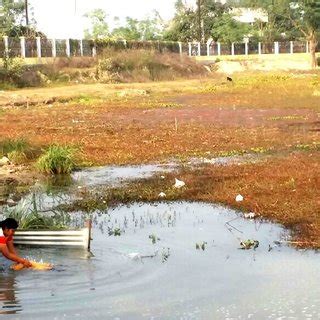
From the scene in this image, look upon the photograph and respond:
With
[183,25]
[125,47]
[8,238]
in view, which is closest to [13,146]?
[8,238]

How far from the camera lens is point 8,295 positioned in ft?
29.8

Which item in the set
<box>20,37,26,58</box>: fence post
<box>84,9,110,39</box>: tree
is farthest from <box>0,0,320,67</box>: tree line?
<box>20,37,26,58</box>: fence post

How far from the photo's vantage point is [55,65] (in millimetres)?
54656

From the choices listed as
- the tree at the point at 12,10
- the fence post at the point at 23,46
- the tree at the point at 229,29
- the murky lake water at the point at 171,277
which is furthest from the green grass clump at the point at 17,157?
the tree at the point at 229,29

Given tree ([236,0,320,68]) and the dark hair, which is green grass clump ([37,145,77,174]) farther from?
tree ([236,0,320,68])

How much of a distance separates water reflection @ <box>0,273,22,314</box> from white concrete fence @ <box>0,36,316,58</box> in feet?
141

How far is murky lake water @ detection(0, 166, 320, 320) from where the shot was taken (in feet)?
27.7

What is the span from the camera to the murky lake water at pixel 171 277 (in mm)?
8438

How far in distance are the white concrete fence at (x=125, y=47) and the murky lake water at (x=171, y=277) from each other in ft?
136

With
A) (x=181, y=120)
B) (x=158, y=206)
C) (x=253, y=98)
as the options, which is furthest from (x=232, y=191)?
(x=253, y=98)

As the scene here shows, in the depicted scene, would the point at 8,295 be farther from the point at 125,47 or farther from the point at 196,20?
the point at 196,20

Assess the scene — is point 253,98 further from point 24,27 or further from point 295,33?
point 295,33

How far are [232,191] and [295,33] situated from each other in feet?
257

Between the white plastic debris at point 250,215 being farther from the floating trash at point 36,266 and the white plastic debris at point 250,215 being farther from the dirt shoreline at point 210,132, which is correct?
the floating trash at point 36,266
